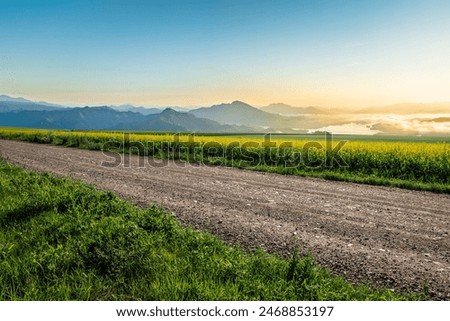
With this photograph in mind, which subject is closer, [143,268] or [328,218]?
[143,268]

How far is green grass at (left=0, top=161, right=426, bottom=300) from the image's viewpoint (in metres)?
4.71

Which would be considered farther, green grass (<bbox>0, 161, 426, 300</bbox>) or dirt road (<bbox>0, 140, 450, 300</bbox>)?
dirt road (<bbox>0, 140, 450, 300</bbox>)

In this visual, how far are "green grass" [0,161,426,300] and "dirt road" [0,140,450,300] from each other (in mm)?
767

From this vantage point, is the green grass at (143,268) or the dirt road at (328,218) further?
the dirt road at (328,218)

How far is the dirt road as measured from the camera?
639 centimetres

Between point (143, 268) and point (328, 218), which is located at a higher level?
point (143, 268)

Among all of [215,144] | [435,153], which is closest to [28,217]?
[435,153]

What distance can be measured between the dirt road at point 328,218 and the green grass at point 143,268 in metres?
0.77

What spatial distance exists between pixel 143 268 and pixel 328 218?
5.44m

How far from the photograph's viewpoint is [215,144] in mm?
27828

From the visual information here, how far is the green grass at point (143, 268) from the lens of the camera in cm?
471

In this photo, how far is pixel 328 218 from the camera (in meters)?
9.36
